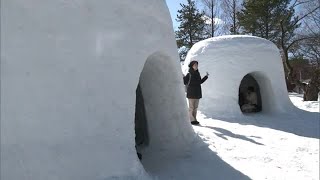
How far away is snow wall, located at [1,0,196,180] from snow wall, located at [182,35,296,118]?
208 inches

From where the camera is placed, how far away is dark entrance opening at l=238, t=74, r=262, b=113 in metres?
10.4

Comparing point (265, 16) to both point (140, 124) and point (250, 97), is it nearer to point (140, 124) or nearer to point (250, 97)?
point (250, 97)

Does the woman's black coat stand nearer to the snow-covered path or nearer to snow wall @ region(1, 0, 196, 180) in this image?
the snow-covered path

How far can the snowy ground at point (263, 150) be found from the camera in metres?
5.09

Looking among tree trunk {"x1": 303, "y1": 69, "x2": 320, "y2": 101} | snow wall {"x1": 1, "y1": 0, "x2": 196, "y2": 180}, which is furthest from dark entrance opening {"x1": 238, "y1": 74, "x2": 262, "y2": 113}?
snow wall {"x1": 1, "y1": 0, "x2": 196, "y2": 180}

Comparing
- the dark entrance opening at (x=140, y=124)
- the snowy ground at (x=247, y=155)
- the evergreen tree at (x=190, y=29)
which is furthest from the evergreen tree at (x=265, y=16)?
the dark entrance opening at (x=140, y=124)

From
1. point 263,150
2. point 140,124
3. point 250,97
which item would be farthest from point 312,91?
point 140,124

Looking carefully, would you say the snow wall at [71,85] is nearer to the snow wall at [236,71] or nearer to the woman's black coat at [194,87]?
the woman's black coat at [194,87]

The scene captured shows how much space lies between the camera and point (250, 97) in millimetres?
10750

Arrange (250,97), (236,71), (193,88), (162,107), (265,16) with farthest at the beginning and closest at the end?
(265,16) → (250,97) → (236,71) → (193,88) → (162,107)

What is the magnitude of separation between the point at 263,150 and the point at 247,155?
1.52 ft

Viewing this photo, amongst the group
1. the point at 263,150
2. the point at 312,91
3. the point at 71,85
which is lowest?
the point at 312,91

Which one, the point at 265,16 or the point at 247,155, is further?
the point at 265,16

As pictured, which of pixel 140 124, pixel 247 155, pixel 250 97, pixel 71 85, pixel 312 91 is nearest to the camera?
pixel 71 85
